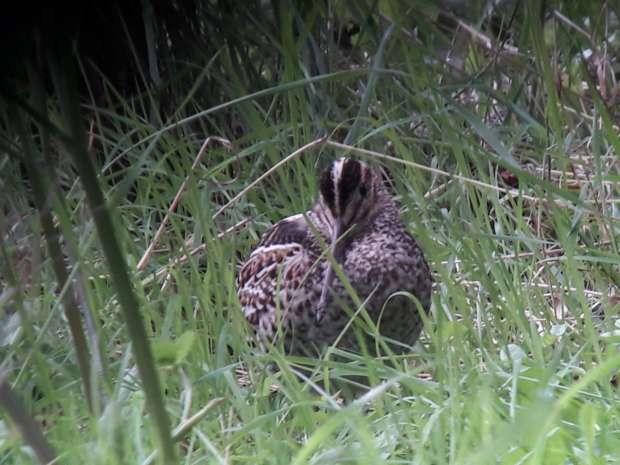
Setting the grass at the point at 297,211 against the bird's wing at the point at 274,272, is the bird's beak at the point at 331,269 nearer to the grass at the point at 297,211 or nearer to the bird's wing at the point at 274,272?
the bird's wing at the point at 274,272

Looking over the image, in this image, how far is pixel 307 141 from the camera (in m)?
3.57

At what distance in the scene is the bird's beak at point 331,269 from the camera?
317 cm

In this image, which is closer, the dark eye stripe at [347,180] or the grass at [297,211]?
the grass at [297,211]

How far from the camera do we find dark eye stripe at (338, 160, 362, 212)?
3266mm

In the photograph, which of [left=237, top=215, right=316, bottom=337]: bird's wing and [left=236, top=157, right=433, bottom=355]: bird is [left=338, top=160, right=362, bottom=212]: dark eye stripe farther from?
[left=237, top=215, right=316, bottom=337]: bird's wing

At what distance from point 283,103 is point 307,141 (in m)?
0.34

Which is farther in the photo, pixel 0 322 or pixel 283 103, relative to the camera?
pixel 283 103

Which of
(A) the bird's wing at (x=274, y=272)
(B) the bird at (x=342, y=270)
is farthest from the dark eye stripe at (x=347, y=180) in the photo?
(A) the bird's wing at (x=274, y=272)

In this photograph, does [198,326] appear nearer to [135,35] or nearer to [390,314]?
[390,314]

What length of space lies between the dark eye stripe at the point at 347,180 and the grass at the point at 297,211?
0.07 meters

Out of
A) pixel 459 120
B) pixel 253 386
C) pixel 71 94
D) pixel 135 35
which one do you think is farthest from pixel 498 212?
pixel 71 94

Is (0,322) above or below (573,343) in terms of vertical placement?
above

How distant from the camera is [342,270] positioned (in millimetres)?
3238

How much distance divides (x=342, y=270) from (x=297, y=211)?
47 cm
